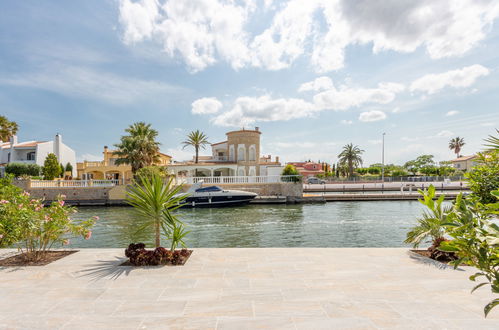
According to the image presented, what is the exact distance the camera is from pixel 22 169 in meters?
33.9

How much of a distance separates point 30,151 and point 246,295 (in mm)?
48381

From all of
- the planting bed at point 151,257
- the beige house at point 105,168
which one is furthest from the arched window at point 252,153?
the planting bed at point 151,257

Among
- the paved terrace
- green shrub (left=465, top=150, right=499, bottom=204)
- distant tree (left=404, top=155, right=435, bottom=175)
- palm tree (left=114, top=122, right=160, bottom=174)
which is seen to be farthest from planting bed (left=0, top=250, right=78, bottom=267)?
distant tree (left=404, top=155, right=435, bottom=175)

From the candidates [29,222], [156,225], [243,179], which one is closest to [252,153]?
[243,179]

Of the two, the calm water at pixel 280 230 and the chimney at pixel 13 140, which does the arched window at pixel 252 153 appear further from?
the chimney at pixel 13 140

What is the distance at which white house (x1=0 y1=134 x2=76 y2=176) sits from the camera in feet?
127

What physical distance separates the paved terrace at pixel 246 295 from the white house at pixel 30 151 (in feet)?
136

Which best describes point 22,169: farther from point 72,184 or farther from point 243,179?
point 243,179

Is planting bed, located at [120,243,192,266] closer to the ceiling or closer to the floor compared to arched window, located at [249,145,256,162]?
closer to the floor

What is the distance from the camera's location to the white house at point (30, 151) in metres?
38.7

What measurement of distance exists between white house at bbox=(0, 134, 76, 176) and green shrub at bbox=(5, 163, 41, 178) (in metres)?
4.06

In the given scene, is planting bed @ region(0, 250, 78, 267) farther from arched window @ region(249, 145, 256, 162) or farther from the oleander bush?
arched window @ region(249, 145, 256, 162)

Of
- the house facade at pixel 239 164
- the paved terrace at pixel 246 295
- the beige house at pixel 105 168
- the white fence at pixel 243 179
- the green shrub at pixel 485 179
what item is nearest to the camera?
the green shrub at pixel 485 179

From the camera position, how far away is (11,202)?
6.43 metres
